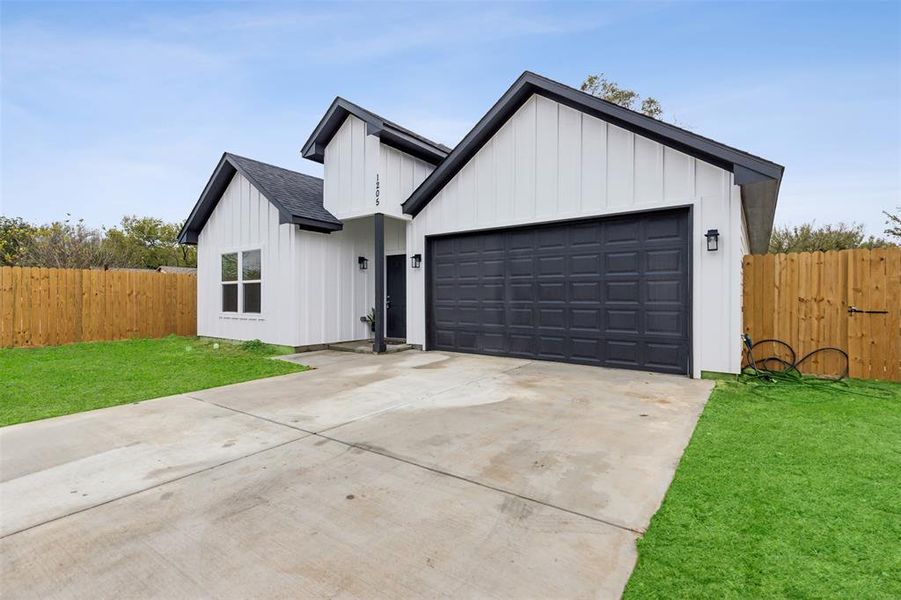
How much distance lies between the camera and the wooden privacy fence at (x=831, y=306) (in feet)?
20.0

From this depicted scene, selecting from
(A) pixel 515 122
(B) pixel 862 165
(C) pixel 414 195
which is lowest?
(C) pixel 414 195

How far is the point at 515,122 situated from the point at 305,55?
8286 mm

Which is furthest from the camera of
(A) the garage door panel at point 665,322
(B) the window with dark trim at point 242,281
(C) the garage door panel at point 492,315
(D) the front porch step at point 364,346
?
(B) the window with dark trim at point 242,281

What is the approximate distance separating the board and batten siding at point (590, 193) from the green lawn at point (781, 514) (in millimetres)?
2422

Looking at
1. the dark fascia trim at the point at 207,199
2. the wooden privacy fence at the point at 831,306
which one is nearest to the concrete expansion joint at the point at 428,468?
the wooden privacy fence at the point at 831,306

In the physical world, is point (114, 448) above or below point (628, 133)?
below

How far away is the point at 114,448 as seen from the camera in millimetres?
3742

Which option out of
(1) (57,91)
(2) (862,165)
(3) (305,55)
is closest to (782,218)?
(2) (862,165)

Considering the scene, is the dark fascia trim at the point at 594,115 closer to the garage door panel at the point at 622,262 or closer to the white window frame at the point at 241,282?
the garage door panel at the point at 622,262

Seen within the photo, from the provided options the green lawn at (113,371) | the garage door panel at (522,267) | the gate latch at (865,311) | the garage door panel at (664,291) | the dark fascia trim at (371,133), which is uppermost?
the dark fascia trim at (371,133)

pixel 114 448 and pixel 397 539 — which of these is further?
pixel 114 448

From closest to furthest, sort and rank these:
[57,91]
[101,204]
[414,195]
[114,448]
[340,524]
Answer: [340,524] < [114,448] < [414,195] < [57,91] < [101,204]

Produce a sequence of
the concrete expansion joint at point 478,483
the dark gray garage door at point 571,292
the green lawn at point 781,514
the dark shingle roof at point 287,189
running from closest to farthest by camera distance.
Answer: the green lawn at point 781,514 → the concrete expansion joint at point 478,483 → the dark gray garage door at point 571,292 → the dark shingle roof at point 287,189

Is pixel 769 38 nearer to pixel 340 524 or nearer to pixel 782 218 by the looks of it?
pixel 340 524
